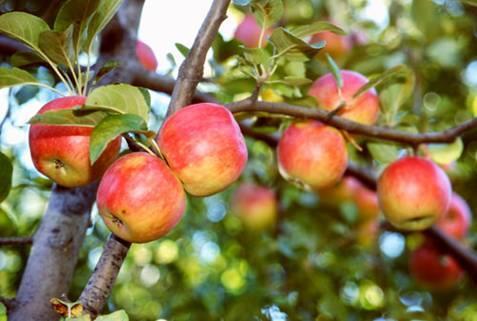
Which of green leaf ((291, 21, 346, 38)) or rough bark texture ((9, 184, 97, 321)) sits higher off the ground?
green leaf ((291, 21, 346, 38))

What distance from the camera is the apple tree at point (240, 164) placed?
0.91 metres

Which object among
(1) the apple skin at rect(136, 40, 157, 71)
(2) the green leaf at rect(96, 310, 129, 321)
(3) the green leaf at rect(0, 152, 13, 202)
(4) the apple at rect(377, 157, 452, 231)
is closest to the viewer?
(2) the green leaf at rect(96, 310, 129, 321)

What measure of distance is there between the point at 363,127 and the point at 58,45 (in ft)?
1.92

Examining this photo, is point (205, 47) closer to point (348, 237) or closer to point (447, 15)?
point (348, 237)

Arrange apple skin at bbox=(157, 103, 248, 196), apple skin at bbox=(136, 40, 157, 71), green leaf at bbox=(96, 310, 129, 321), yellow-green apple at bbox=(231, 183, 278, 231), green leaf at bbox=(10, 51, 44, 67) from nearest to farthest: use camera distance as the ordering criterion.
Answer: green leaf at bbox=(96, 310, 129, 321), apple skin at bbox=(157, 103, 248, 196), green leaf at bbox=(10, 51, 44, 67), apple skin at bbox=(136, 40, 157, 71), yellow-green apple at bbox=(231, 183, 278, 231)

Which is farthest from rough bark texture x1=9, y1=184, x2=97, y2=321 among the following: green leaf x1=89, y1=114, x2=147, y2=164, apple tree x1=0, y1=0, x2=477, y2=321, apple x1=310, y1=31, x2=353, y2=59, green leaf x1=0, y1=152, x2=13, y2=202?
apple x1=310, y1=31, x2=353, y2=59

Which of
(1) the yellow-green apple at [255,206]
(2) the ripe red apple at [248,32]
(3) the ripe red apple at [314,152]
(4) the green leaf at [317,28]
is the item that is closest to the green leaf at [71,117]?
(4) the green leaf at [317,28]

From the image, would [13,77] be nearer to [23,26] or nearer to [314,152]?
[23,26]

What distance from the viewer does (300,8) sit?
2.35m

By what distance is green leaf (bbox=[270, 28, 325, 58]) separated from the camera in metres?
1.02

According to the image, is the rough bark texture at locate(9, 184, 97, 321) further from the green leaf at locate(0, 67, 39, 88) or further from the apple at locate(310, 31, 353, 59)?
the apple at locate(310, 31, 353, 59)

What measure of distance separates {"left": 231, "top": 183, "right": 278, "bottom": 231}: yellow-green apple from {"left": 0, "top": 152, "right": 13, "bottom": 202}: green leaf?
4.70ft

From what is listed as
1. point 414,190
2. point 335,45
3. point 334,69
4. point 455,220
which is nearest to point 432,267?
point 455,220

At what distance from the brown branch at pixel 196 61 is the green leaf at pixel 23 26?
0.23 meters
